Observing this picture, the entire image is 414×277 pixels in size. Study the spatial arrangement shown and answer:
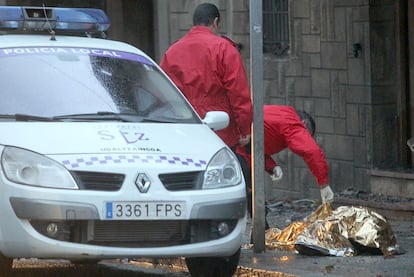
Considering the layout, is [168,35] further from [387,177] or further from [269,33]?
[387,177]

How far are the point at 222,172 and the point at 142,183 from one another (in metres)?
0.59

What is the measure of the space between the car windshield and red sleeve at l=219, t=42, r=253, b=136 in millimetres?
638

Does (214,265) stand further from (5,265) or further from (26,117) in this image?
(26,117)

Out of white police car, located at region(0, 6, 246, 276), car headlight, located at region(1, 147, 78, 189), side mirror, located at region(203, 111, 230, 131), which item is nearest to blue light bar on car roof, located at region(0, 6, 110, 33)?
white police car, located at region(0, 6, 246, 276)

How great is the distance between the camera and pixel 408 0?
12.8 metres

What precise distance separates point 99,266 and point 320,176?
1.73m

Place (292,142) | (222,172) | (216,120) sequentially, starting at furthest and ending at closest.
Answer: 1. (292,142)
2. (216,120)
3. (222,172)

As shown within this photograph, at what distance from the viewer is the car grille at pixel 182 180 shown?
791 centimetres

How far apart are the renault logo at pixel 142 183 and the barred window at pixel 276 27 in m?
6.63

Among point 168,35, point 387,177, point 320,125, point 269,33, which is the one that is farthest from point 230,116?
point 168,35

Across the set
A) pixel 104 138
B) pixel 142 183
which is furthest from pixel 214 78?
pixel 142 183

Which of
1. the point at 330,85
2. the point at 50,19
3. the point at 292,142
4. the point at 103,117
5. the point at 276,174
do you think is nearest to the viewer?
the point at 103,117

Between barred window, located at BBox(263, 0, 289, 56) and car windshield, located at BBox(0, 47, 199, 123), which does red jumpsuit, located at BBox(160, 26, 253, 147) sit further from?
barred window, located at BBox(263, 0, 289, 56)

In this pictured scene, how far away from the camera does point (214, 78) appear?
9719 mm
